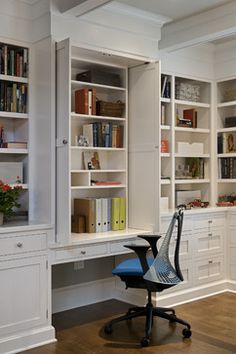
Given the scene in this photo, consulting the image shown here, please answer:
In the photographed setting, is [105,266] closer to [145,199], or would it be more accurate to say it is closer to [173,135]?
[145,199]

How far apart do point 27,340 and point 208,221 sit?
2327 millimetres

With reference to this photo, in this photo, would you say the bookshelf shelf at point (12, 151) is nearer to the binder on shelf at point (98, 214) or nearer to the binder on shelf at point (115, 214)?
the binder on shelf at point (98, 214)

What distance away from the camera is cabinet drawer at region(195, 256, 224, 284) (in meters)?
4.68

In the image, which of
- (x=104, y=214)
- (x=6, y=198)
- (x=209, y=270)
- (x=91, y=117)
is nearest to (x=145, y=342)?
(x=104, y=214)

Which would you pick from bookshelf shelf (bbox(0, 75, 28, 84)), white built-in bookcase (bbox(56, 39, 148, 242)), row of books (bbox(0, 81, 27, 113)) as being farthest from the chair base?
bookshelf shelf (bbox(0, 75, 28, 84))

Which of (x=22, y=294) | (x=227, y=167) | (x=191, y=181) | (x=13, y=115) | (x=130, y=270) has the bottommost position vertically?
(x=22, y=294)

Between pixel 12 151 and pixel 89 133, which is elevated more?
pixel 89 133

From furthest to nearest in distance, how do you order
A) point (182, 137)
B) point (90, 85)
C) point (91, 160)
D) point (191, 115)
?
point (182, 137) < point (191, 115) < point (91, 160) < point (90, 85)

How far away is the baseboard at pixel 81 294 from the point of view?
164 inches

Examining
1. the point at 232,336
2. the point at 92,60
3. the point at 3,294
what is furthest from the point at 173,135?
the point at 3,294

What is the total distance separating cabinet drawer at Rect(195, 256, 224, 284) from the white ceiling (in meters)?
2.52

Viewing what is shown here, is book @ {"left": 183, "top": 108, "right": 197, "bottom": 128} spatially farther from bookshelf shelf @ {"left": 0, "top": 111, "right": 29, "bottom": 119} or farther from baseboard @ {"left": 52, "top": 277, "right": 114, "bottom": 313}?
bookshelf shelf @ {"left": 0, "top": 111, "right": 29, "bottom": 119}

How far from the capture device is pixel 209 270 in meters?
4.82

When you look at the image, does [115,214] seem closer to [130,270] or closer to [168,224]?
[168,224]
